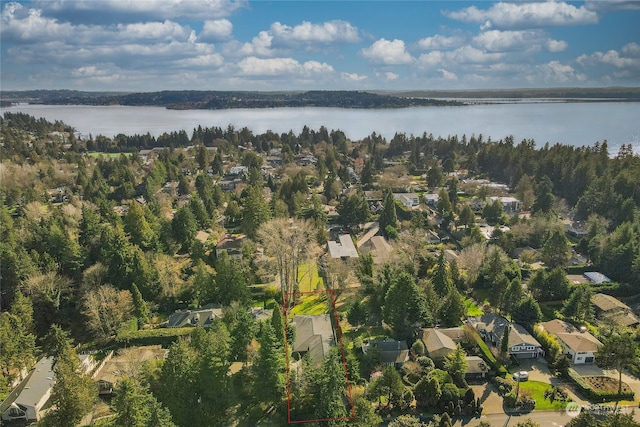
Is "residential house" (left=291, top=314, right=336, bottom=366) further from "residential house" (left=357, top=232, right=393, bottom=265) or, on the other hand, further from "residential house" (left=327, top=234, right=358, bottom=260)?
"residential house" (left=327, top=234, right=358, bottom=260)

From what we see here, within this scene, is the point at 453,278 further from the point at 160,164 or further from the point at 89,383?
the point at 160,164

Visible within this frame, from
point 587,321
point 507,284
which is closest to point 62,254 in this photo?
point 507,284

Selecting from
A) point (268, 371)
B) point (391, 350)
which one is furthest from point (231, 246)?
point (268, 371)

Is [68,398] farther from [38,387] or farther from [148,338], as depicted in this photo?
[148,338]

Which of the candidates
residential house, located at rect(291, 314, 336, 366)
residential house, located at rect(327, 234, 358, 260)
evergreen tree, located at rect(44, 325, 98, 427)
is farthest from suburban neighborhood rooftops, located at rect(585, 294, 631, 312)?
evergreen tree, located at rect(44, 325, 98, 427)

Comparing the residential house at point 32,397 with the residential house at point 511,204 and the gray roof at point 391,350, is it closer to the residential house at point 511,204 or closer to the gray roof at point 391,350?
the gray roof at point 391,350

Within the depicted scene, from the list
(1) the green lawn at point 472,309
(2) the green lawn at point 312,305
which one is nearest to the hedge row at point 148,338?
(2) the green lawn at point 312,305
